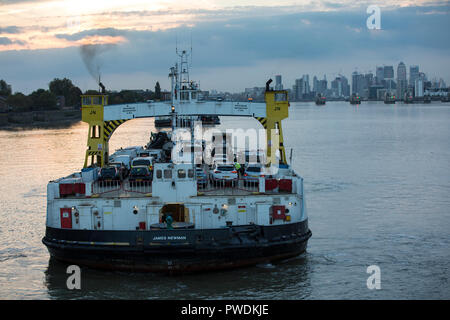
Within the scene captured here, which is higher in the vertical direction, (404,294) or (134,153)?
(134,153)

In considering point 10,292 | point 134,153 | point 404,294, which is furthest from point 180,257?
point 134,153

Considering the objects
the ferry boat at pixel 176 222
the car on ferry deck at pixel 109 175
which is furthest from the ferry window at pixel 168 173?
the car on ferry deck at pixel 109 175

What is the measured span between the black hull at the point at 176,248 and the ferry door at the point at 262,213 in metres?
0.67

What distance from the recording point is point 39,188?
4409cm

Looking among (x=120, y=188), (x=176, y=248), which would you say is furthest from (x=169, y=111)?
(x=176, y=248)

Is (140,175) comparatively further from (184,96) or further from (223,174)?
(184,96)

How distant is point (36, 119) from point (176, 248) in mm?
137242

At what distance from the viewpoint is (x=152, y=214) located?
2325cm

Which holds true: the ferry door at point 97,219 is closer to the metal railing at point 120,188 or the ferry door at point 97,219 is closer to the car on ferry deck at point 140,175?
the metal railing at point 120,188

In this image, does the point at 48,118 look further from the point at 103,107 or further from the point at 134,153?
the point at 103,107

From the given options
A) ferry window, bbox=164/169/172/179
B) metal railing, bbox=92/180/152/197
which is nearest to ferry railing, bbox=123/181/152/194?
metal railing, bbox=92/180/152/197

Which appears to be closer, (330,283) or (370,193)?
(330,283)

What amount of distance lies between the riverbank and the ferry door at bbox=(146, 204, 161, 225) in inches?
4407
